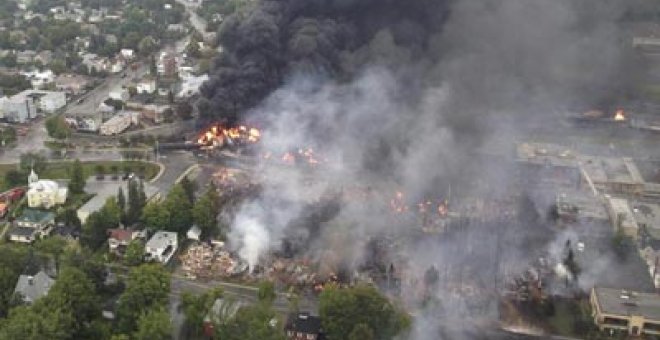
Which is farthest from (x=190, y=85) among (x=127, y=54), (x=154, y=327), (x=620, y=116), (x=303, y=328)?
(x=154, y=327)

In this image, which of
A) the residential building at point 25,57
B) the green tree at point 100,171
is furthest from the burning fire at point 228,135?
the residential building at point 25,57

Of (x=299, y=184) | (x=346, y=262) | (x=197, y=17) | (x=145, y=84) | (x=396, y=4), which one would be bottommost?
(x=346, y=262)

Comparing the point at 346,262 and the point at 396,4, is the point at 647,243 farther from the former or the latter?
the point at 396,4

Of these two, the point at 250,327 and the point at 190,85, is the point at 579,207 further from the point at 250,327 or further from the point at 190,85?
the point at 190,85

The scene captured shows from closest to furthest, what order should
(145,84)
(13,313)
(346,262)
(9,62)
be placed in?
(13,313) → (346,262) → (145,84) → (9,62)

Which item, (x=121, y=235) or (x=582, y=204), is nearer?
(x=121, y=235)

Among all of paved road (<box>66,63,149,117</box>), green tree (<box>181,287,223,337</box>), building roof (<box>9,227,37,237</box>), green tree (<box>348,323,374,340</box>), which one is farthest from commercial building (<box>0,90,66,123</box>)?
green tree (<box>348,323,374,340</box>)

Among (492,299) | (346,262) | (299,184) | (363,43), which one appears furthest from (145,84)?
(492,299)
